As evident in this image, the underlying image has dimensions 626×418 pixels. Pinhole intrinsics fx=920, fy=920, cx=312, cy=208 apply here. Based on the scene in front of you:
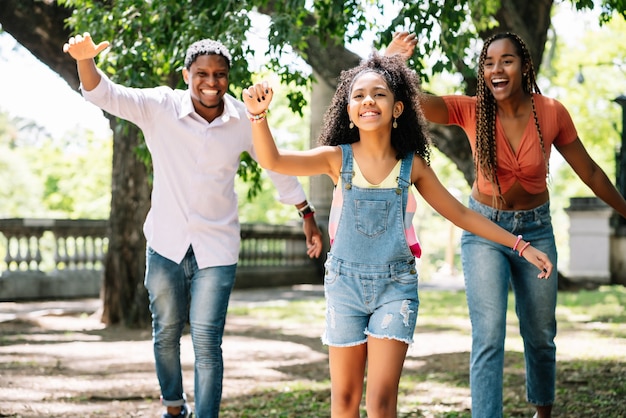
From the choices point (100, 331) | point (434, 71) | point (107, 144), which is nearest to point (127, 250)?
point (100, 331)

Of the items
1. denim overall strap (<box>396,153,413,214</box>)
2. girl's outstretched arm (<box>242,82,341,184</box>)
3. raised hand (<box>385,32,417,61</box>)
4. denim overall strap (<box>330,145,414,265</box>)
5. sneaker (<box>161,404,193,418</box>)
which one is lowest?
sneaker (<box>161,404,193,418</box>)

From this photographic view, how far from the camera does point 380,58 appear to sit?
14.3 feet

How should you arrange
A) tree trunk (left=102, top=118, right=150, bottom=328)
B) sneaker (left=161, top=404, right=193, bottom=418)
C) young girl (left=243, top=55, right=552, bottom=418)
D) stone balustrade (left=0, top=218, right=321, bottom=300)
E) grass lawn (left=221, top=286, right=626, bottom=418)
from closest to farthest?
young girl (left=243, top=55, right=552, bottom=418)
sneaker (left=161, top=404, right=193, bottom=418)
grass lawn (left=221, top=286, right=626, bottom=418)
tree trunk (left=102, top=118, right=150, bottom=328)
stone balustrade (left=0, top=218, right=321, bottom=300)

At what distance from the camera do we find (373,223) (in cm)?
409

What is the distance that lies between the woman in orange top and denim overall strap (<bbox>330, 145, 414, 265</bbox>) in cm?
86

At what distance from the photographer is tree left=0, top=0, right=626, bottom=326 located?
6.92 metres

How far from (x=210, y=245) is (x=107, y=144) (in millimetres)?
37488

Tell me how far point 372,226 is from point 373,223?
0.01m

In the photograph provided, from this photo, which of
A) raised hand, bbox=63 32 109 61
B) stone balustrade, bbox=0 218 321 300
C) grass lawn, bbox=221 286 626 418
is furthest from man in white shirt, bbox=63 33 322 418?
stone balustrade, bbox=0 218 321 300

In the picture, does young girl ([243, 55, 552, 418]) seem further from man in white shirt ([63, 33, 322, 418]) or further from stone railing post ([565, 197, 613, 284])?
stone railing post ([565, 197, 613, 284])

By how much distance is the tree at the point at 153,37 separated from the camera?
22.7 ft

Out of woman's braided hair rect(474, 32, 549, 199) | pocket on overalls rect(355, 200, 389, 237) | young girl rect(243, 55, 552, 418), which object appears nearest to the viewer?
young girl rect(243, 55, 552, 418)

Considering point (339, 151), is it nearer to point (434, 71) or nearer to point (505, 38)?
point (505, 38)

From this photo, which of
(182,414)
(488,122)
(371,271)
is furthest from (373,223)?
(182,414)
